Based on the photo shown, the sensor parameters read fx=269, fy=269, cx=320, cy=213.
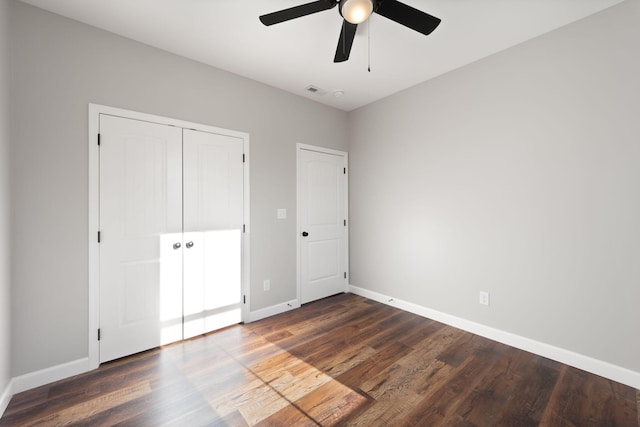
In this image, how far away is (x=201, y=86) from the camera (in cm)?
277

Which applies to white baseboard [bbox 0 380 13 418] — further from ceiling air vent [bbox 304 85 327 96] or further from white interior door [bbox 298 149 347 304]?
ceiling air vent [bbox 304 85 327 96]

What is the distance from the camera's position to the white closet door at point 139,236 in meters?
2.27

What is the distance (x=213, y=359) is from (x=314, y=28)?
2950 millimetres

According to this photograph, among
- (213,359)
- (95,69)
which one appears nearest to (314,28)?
(95,69)

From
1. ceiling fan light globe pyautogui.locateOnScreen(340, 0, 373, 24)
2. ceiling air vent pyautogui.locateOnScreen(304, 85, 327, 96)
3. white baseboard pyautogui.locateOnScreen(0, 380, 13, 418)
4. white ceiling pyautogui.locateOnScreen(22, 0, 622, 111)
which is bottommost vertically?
white baseboard pyautogui.locateOnScreen(0, 380, 13, 418)

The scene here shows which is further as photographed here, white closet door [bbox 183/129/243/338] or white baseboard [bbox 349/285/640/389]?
white closet door [bbox 183/129/243/338]

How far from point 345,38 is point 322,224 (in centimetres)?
236

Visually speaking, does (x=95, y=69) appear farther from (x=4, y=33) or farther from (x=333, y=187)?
(x=333, y=187)

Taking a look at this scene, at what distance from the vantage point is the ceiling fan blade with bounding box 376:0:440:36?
66.6 inches

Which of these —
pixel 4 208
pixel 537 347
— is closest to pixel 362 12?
pixel 4 208

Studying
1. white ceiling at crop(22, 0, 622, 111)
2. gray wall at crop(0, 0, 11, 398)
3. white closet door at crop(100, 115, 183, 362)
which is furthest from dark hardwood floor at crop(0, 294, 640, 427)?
white ceiling at crop(22, 0, 622, 111)

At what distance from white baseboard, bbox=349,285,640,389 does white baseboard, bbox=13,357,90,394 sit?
Result: 3.20 meters

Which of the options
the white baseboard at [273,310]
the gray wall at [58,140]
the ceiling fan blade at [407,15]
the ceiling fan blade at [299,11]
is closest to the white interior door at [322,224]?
the white baseboard at [273,310]

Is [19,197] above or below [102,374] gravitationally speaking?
above
